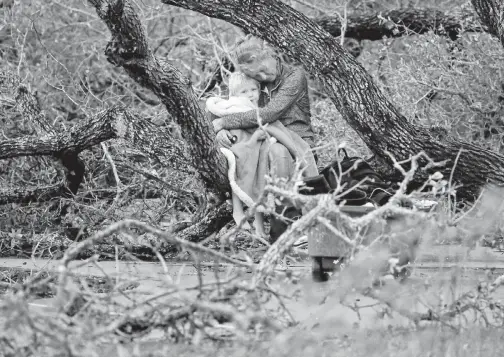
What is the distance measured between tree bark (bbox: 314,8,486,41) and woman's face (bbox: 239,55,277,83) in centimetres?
223

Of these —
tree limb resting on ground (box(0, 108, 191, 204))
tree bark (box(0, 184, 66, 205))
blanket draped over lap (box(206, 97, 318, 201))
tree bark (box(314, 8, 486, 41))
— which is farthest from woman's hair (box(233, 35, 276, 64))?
tree bark (box(314, 8, 486, 41))

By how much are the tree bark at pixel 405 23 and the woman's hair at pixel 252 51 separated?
2228 mm

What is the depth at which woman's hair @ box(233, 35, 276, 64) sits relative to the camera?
8328 millimetres

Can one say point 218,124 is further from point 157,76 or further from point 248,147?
point 157,76

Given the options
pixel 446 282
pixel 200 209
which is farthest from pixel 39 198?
pixel 446 282

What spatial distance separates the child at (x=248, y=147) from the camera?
796 centimetres

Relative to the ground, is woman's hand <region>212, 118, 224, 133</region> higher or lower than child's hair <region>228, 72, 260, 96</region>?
lower

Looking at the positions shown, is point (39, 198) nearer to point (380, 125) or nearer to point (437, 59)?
point (380, 125)

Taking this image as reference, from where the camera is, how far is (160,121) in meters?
10.6

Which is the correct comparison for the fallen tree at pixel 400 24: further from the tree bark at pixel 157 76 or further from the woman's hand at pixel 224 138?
the tree bark at pixel 157 76

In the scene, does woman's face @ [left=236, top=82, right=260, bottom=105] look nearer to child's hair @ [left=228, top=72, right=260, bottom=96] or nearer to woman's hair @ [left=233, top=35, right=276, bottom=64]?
child's hair @ [left=228, top=72, right=260, bottom=96]

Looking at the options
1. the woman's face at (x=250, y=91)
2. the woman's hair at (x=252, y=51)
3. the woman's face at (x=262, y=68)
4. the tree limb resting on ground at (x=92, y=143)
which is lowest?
the tree limb resting on ground at (x=92, y=143)

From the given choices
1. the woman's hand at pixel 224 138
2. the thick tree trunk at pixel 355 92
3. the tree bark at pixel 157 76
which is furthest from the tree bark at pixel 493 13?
the tree bark at pixel 157 76

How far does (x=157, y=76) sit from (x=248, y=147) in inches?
47.4
